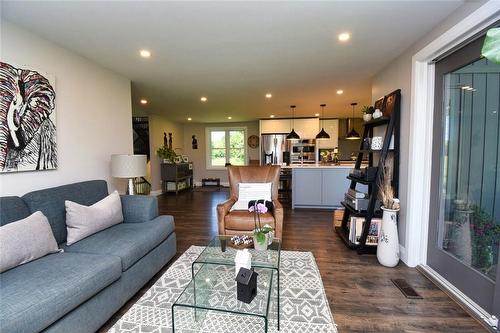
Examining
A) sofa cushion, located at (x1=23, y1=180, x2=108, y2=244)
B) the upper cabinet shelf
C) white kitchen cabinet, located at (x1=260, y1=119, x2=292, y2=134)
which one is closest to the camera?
sofa cushion, located at (x1=23, y1=180, x2=108, y2=244)

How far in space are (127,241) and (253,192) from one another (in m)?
1.69

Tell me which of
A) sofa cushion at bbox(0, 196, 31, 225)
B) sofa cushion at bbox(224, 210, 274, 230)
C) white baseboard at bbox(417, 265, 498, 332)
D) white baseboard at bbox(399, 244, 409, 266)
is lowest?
white baseboard at bbox(417, 265, 498, 332)

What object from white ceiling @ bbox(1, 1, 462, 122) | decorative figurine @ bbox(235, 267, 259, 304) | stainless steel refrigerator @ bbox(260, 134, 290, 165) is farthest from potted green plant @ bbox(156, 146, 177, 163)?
decorative figurine @ bbox(235, 267, 259, 304)

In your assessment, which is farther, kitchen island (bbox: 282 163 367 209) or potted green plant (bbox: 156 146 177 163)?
potted green plant (bbox: 156 146 177 163)

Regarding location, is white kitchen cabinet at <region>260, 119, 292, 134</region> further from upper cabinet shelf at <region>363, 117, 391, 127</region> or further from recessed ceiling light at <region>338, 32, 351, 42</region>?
recessed ceiling light at <region>338, 32, 351, 42</region>

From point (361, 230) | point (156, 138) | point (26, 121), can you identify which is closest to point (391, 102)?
point (361, 230)

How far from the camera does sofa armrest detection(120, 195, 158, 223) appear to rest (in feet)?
8.17

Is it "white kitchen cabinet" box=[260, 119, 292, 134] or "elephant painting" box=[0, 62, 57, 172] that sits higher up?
"white kitchen cabinet" box=[260, 119, 292, 134]

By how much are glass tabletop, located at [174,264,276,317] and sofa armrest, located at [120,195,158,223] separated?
1.09 metres

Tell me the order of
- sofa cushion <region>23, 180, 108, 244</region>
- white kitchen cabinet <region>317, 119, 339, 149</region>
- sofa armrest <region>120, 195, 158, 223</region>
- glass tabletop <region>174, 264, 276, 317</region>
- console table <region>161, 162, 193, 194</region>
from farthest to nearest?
white kitchen cabinet <region>317, 119, 339, 149</region>
console table <region>161, 162, 193, 194</region>
sofa armrest <region>120, 195, 158, 223</region>
sofa cushion <region>23, 180, 108, 244</region>
glass tabletop <region>174, 264, 276, 317</region>

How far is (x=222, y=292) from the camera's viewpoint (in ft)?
5.11

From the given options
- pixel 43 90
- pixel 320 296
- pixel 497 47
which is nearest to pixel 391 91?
pixel 497 47

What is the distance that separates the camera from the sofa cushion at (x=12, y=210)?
165 cm

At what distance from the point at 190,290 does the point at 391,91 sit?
3.07 metres
